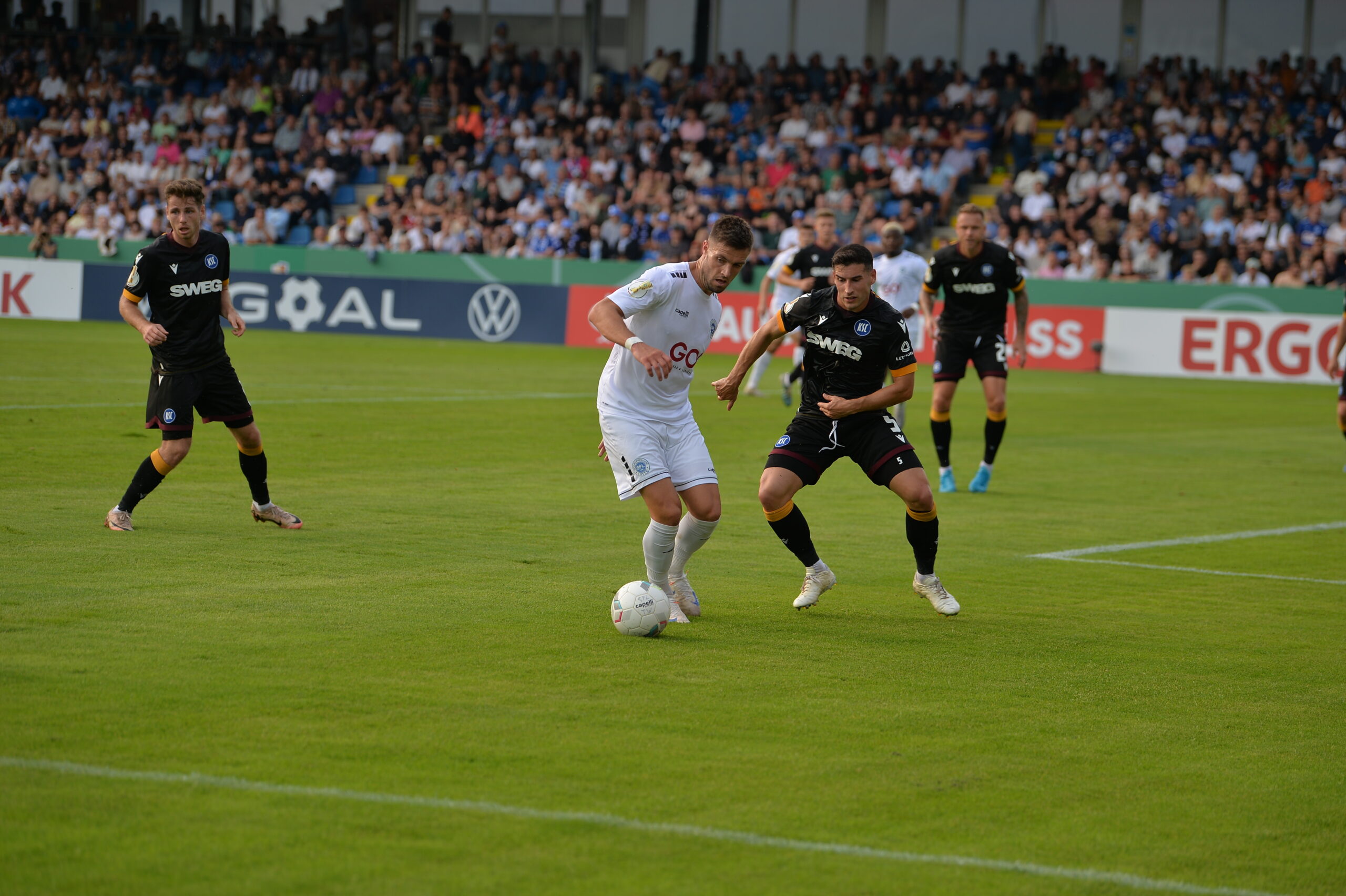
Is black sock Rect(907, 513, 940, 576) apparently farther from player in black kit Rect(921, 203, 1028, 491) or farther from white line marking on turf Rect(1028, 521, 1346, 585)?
player in black kit Rect(921, 203, 1028, 491)

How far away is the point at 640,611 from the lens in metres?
6.80

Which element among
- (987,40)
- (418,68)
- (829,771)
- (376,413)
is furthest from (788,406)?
(418,68)

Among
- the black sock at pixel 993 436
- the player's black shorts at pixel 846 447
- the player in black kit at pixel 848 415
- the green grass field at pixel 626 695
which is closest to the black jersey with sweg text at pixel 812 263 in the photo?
the black sock at pixel 993 436

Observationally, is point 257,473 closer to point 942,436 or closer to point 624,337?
point 624,337

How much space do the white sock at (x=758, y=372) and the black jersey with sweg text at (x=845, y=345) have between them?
38.4 ft

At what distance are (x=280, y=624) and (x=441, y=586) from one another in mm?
1216

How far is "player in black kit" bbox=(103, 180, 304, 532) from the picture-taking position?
9.09m

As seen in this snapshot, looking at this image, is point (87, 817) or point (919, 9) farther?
point (919, 9)

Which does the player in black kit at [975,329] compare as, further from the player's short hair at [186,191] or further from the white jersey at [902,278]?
the player's short hair at [186,191]

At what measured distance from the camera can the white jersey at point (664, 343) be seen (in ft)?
23.5

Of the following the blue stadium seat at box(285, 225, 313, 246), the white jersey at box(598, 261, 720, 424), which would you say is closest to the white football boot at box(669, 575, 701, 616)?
the white jersey at box(598, 261, 720, 424)

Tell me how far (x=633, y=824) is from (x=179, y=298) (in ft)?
19.3

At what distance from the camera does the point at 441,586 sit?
773cm

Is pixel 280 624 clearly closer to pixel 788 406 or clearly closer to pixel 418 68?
pixel 788 406
